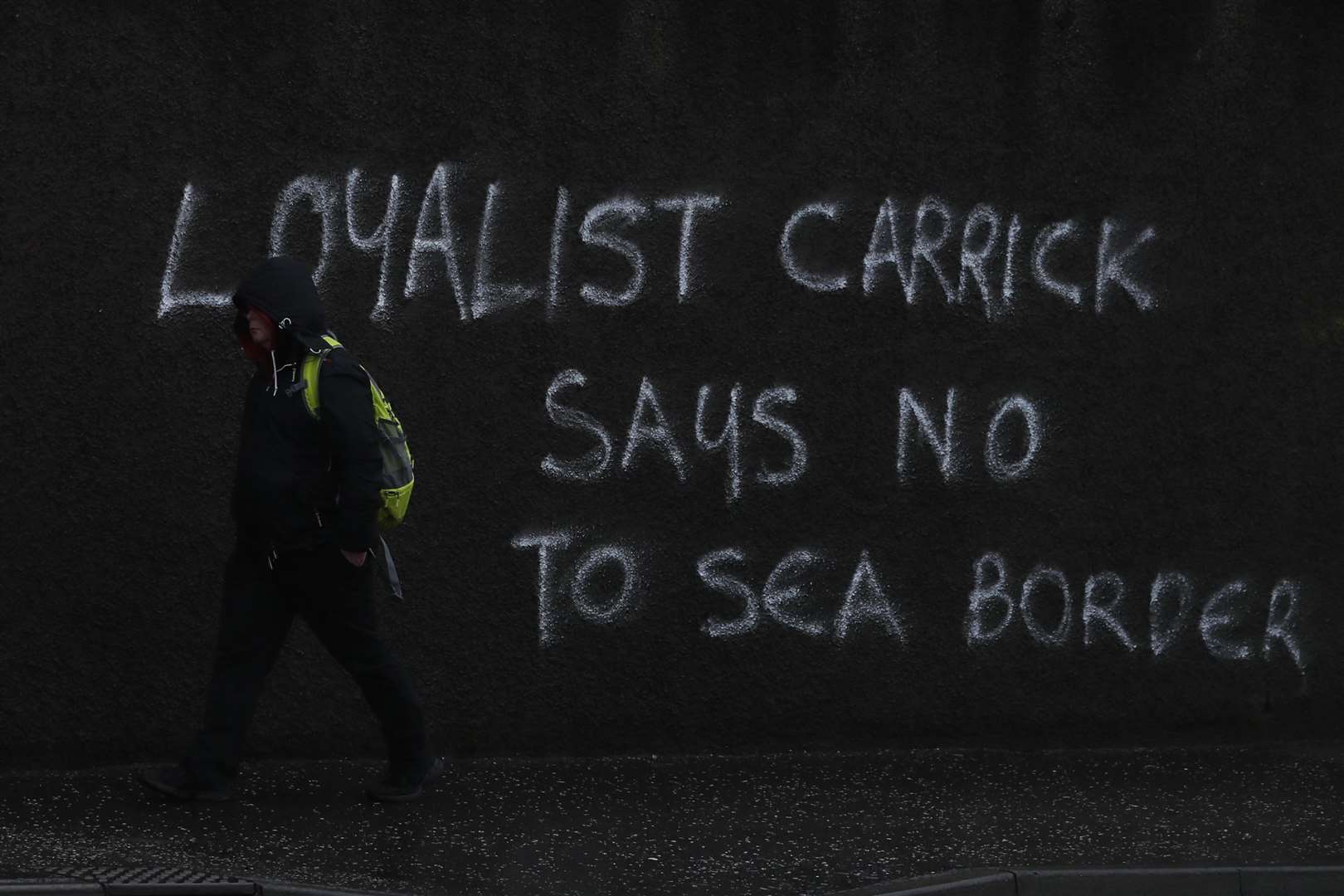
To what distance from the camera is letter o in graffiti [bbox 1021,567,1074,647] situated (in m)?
7.25

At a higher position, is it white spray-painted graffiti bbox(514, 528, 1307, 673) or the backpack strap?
the backpack strap

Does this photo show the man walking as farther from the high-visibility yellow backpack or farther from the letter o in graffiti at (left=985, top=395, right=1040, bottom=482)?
the letter o in graffiti at (left=985, top=395, right=1040, bottom=482)

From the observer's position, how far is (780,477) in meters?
7.06

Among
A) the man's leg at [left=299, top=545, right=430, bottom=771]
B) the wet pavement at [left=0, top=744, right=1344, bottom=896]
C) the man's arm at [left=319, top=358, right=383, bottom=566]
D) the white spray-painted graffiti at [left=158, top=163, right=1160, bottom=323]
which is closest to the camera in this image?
the wet pavement at [left=0, top=744, right=1344, bottom=896]

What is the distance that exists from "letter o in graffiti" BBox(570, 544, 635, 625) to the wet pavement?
523 millimetres

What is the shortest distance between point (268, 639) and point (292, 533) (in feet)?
1.31

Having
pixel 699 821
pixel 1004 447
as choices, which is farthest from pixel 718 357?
pixel 699 821

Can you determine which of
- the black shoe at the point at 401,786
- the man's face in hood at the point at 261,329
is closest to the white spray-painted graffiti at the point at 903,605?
the black shoe at the point at 401,786

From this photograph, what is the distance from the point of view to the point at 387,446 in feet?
19.2

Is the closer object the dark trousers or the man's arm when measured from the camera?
the man's arm

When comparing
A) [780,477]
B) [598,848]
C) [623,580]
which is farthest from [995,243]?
[598,848]

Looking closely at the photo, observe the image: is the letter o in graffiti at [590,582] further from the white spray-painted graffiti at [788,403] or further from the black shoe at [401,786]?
the black shoe at [401,786]

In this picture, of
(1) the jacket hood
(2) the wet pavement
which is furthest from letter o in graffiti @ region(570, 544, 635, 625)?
(1) the jacket hood

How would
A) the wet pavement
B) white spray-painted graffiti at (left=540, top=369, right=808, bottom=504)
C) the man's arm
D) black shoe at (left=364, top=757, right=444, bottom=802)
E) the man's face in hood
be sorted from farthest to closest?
white spray-painted graffiti at (left=540, top=369, right=808, bottom=504)
black shoe at (left=364, top=757, right=444, bottom=802)
the man's face in hood
the man's arm
the wet pavement
